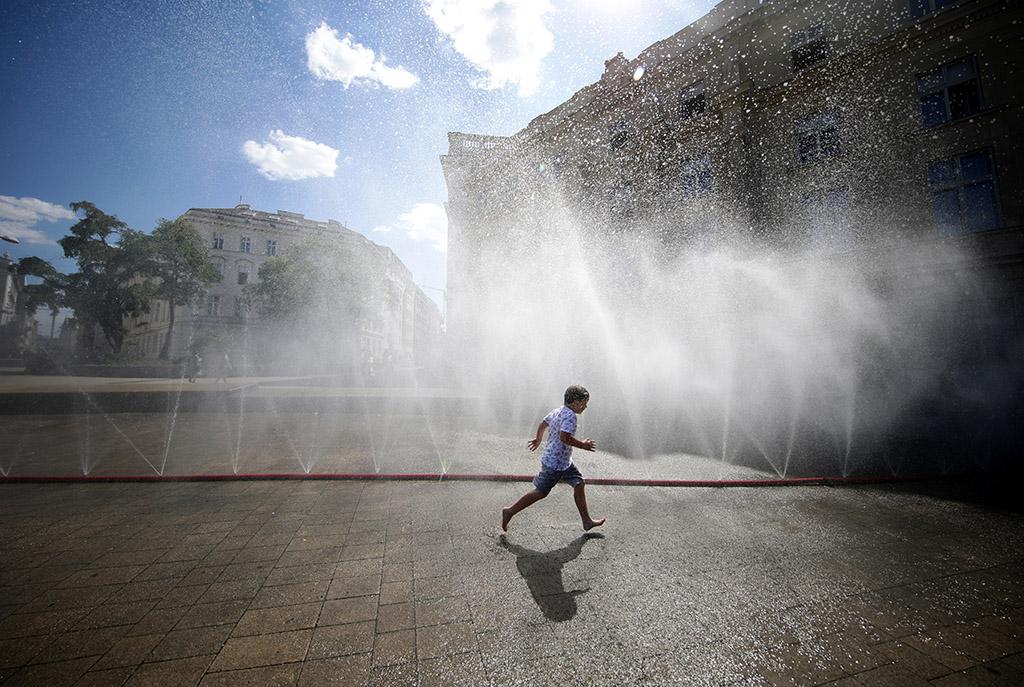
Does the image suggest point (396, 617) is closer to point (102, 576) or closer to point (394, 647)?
point (394, 647)

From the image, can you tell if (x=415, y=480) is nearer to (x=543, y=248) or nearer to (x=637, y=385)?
(x=637, y=385)

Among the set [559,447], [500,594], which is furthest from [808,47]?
[500,594]

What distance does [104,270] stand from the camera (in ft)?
104

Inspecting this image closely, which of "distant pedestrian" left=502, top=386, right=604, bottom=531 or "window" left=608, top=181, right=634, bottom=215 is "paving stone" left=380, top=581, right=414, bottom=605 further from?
"window" left=608, top=181, right=634, bottom=215

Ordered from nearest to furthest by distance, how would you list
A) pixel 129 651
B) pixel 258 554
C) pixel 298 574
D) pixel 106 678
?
1. pixel 106 678
2. pixel 129 651
3. pixel 298 574
4. pixel 258 554

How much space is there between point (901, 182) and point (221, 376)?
3678cm

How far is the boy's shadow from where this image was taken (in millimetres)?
2846

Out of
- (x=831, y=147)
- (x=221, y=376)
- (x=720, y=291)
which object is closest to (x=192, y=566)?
(x=720, y=291)

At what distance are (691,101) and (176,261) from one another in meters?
41.8

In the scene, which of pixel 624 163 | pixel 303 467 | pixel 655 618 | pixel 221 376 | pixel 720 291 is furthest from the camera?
pixel 221 376

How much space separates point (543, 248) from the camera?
17.6 metres

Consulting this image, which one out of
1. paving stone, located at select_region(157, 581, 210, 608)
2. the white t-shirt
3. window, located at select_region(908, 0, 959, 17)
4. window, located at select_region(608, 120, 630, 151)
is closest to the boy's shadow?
the white t-shirt

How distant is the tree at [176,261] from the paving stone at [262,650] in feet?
141

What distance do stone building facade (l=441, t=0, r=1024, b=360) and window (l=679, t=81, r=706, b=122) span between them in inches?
3.4
